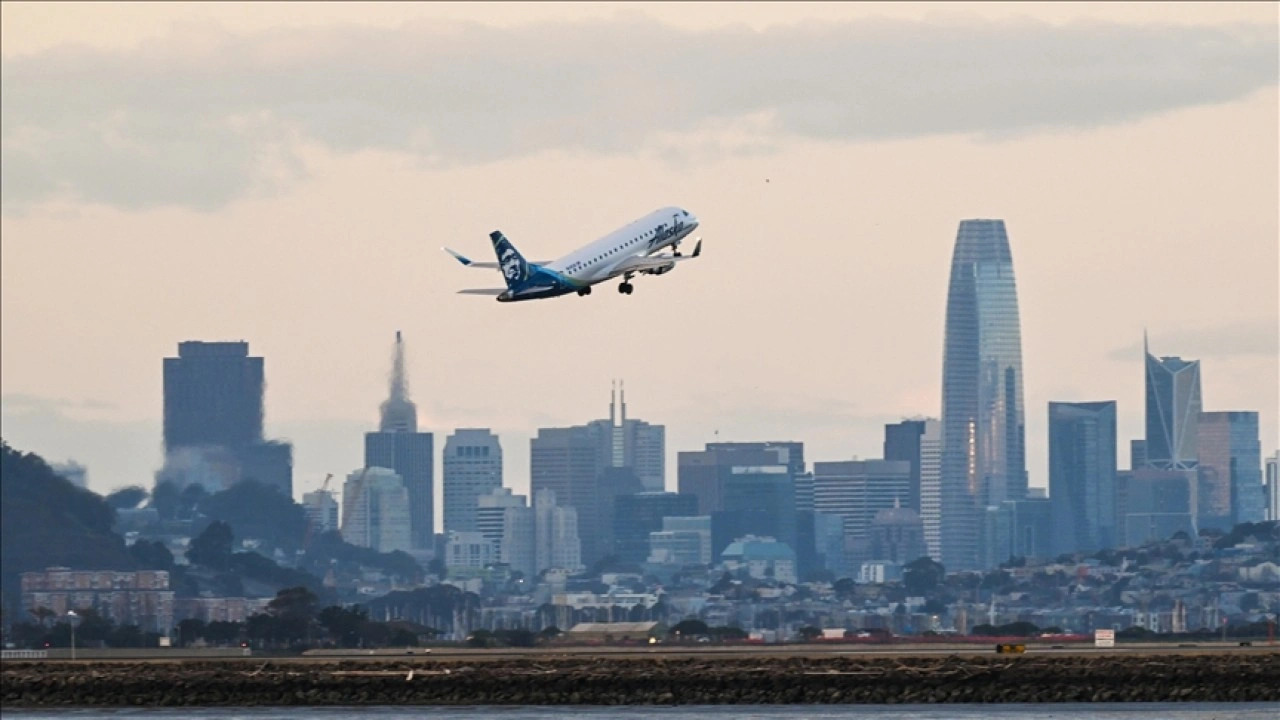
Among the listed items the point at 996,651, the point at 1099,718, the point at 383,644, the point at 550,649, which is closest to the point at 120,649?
the point at 383,644

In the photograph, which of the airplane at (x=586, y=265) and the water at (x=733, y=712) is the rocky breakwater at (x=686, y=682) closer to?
the water at (x=733, y=712)

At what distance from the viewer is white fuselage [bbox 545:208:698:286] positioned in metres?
174

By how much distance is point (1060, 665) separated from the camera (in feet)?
427

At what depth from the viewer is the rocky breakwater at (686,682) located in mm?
126625

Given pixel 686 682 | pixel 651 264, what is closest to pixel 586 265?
pixel 651 264

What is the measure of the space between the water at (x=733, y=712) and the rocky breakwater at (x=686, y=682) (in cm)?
183

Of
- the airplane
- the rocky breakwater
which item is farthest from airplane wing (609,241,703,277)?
the rocky breakwater

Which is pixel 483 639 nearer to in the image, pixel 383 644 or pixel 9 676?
pixel 383 644

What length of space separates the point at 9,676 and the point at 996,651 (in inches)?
1774

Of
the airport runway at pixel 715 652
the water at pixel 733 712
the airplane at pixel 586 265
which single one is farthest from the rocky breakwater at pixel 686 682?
the airplane at pixel 586 265

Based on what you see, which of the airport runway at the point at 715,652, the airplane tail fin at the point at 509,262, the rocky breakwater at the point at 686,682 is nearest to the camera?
the rocky breakwater at the point at 686,682

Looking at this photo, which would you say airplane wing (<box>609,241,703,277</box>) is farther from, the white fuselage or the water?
the water

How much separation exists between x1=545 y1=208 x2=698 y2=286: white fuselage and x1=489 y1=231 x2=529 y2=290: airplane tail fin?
1580mm

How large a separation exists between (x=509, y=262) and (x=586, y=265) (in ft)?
14.6
